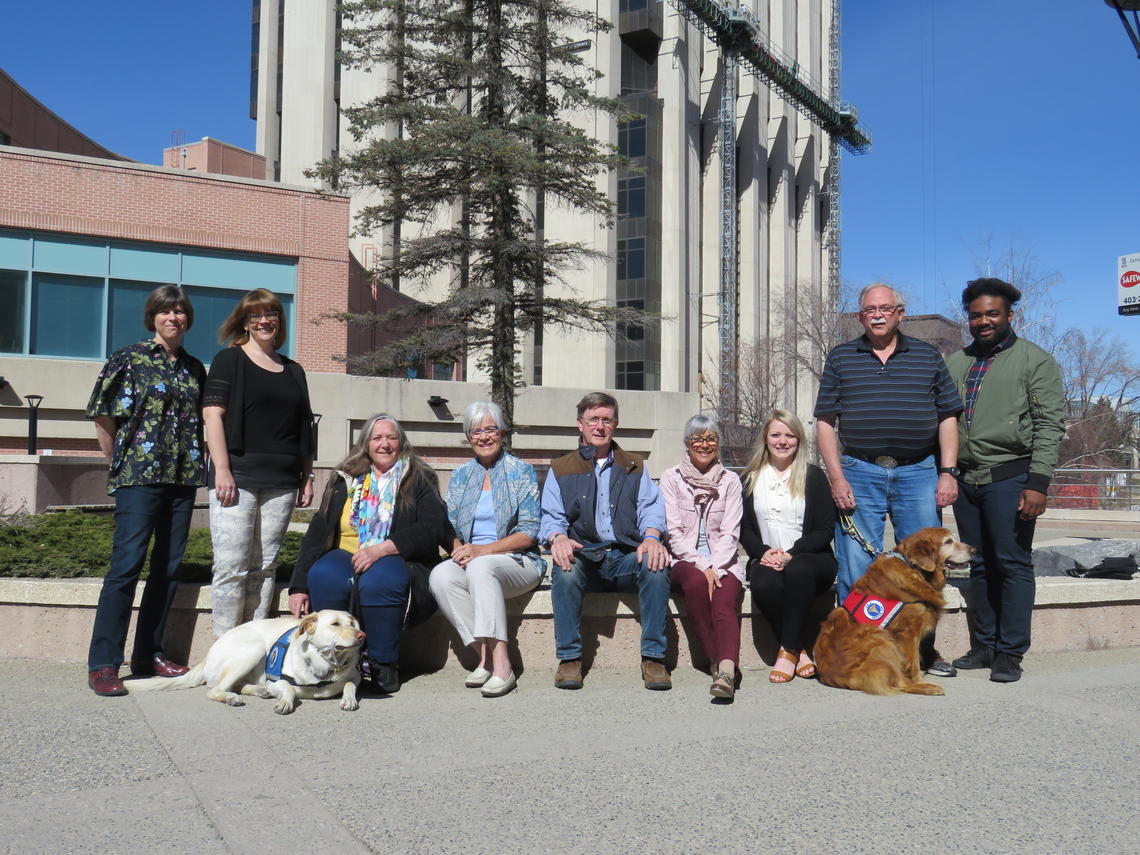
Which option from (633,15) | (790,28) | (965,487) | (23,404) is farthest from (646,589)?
(790,28)

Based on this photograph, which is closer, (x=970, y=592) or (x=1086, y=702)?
(x=1086, y=702)

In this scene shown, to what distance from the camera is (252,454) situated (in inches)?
216

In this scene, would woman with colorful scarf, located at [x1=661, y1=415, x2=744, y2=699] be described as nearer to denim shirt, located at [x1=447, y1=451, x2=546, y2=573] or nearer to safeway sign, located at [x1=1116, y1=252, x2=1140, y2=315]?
denim shirt, located at [x1=447, y1=451, x2=546, y2=573]

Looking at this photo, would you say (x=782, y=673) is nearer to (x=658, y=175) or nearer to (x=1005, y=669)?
(x=1005, y=669)

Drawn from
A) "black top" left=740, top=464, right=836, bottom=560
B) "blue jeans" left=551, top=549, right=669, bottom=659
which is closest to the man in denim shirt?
"blue jeans" left=551, top=549, right=669, bottom=659

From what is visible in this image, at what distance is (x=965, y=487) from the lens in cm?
596

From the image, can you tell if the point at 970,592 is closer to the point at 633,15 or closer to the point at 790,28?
the point at 633,15

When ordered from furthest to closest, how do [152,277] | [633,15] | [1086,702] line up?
1. [633,15]
2. [152,277]
3. [1086,702]

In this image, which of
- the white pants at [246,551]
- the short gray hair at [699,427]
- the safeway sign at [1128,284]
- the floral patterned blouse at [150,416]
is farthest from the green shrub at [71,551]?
the safeway sign at [1128,284]

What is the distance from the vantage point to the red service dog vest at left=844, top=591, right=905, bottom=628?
5.40 metres

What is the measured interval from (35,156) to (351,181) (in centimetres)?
1022

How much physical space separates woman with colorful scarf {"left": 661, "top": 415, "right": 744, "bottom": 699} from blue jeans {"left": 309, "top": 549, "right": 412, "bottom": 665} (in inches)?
64.7

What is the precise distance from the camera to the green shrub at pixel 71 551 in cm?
676

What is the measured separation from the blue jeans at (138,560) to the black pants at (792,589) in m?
3.41
